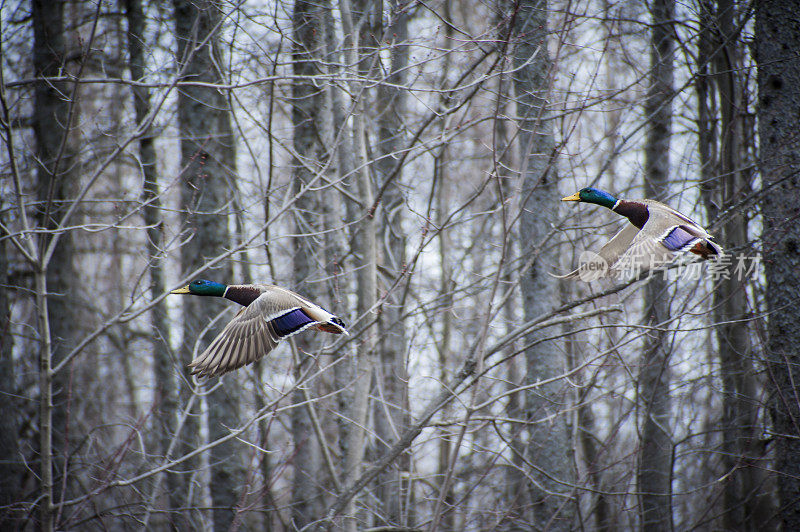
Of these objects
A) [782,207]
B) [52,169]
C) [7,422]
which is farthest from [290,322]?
[7,422]

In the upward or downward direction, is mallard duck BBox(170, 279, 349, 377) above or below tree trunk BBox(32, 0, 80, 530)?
below

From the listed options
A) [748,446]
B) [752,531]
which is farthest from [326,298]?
[752,531]

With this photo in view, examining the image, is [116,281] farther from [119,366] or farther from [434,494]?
[434,494]

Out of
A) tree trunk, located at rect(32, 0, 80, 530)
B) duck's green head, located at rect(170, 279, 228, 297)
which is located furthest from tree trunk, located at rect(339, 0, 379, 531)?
tree trunk, located at rect(32, 0, 80, 530)

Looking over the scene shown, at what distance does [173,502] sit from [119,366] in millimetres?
5533

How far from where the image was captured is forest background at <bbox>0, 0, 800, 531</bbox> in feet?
15.4

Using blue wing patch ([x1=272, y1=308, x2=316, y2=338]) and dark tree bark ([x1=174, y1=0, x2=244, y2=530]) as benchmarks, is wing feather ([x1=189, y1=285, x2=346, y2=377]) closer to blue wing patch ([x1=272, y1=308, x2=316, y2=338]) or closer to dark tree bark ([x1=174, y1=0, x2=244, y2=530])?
blue wing patch ([x1=272, y1=308, x2=316, y2=338])

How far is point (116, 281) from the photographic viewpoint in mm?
12234

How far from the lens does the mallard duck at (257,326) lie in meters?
4.16

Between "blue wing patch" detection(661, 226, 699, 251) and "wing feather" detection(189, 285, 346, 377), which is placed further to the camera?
"blue wing patch" detection(661, 226, 699, 251)

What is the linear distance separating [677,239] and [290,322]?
8.19 ft

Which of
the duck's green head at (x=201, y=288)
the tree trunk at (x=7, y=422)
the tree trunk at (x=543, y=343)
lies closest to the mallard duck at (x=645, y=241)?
the tree trunk at (x=543, y=343)

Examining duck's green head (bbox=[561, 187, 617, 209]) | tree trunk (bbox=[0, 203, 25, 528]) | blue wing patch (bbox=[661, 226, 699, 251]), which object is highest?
duck's green head (bbox=[561, 187, 617, 209])

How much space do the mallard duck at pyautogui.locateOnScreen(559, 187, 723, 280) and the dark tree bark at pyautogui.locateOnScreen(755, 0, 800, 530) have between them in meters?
1.18
